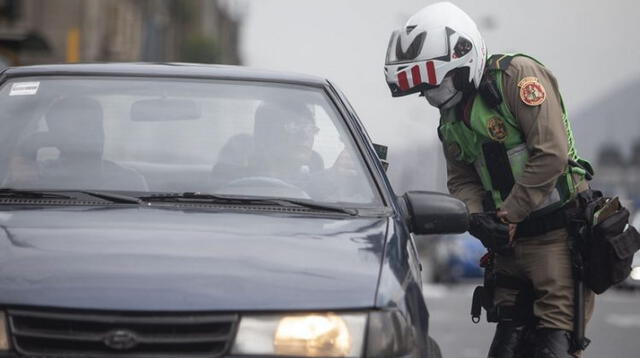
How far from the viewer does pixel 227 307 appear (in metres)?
3.80

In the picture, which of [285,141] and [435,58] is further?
[435,58]

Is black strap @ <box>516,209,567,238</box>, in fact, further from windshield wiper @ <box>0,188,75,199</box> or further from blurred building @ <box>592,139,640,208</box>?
blurred building @ <box>592,139,640,208</box>

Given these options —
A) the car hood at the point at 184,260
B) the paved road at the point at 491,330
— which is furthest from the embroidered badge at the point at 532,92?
the paved road at the point at 491,330

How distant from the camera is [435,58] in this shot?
587cm

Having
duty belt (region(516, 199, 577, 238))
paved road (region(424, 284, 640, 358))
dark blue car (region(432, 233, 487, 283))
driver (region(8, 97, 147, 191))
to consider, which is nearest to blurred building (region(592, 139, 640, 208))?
dark blue car (region(432, 233, 487, 283))

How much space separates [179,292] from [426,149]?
86.0 m

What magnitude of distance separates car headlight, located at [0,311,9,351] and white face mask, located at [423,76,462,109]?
253cm

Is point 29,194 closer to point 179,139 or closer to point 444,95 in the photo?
point 179,139

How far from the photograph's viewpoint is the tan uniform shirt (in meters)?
5.72

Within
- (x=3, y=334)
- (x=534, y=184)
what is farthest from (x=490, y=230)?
(x=3, y=334)

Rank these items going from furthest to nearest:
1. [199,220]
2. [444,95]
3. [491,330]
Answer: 1. [491,330]
2. [444,95]
3. [199,220]

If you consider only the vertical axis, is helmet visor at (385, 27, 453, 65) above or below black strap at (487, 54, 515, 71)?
above

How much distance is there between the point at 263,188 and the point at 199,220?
0.45 meters

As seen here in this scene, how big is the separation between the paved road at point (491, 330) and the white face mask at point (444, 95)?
5877mm
